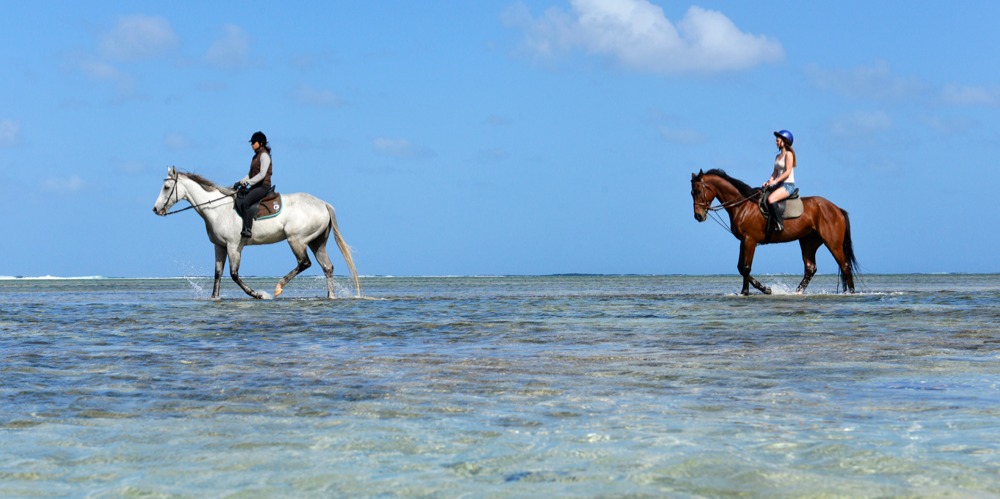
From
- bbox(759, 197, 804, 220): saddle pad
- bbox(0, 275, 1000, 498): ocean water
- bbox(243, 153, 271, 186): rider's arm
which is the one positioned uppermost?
bbox(243, 153, 271, 186): rider's arm

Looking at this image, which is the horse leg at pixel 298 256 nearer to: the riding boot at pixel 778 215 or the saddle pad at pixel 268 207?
the saddle pad at pixel 268 207

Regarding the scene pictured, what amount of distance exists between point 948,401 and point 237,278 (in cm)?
1435

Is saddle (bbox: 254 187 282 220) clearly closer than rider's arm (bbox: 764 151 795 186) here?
Yes

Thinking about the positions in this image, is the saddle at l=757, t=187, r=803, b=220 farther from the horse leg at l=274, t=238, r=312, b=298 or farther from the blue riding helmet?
the horse leg at l=274, t=238, r=312, b=298

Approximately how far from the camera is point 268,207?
57.7 ft

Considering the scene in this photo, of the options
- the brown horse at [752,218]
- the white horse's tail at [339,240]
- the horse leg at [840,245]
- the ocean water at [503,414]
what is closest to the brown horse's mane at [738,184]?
the brown horse at [752,218]

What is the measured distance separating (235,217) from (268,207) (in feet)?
1.99

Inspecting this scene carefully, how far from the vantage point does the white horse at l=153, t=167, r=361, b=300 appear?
1770 centimetres

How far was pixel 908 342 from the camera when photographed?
8711 mm

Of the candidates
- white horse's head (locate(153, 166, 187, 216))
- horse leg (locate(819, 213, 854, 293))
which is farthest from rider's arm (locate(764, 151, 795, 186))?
white horse's head (locate(153, 166, 187, 216))

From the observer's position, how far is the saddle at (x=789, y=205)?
1812 centimetres

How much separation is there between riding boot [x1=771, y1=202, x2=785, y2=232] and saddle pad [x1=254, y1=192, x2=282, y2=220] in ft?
28.1

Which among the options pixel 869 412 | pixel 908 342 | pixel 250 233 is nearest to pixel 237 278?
pixel 250 233

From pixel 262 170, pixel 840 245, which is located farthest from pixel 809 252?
pixel 262 170
